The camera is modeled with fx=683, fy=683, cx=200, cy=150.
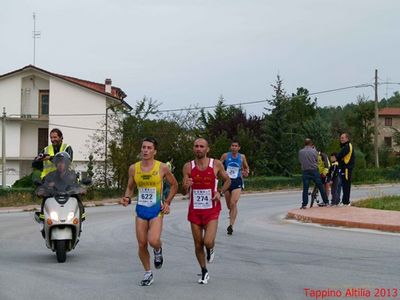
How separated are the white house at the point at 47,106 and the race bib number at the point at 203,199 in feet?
145

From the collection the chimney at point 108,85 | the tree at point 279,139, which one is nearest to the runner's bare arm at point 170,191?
the tree at point 279,139

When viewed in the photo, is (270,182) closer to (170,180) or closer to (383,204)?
(383,204)

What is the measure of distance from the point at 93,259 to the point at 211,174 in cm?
296

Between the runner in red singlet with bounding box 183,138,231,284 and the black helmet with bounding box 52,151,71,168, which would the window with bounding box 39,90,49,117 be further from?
the runner in red singlet with bounding box 183,138,231,284

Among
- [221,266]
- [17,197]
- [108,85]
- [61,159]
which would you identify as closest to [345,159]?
[221,266]

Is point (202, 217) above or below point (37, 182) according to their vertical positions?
below

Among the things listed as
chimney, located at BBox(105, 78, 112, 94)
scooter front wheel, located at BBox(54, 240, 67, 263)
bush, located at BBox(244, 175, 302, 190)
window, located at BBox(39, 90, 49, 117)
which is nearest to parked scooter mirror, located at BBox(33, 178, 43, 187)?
scooter front wheel, located at BBox(54, 240, 67, 263)

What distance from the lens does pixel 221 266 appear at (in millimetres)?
9797

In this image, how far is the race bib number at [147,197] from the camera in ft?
28.0

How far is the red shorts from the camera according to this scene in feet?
28.2

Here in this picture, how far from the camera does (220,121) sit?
5362cm

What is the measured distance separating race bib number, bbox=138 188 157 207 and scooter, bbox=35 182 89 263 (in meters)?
1.93

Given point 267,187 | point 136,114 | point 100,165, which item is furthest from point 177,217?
point 267,187

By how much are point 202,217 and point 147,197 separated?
2.42 feet
